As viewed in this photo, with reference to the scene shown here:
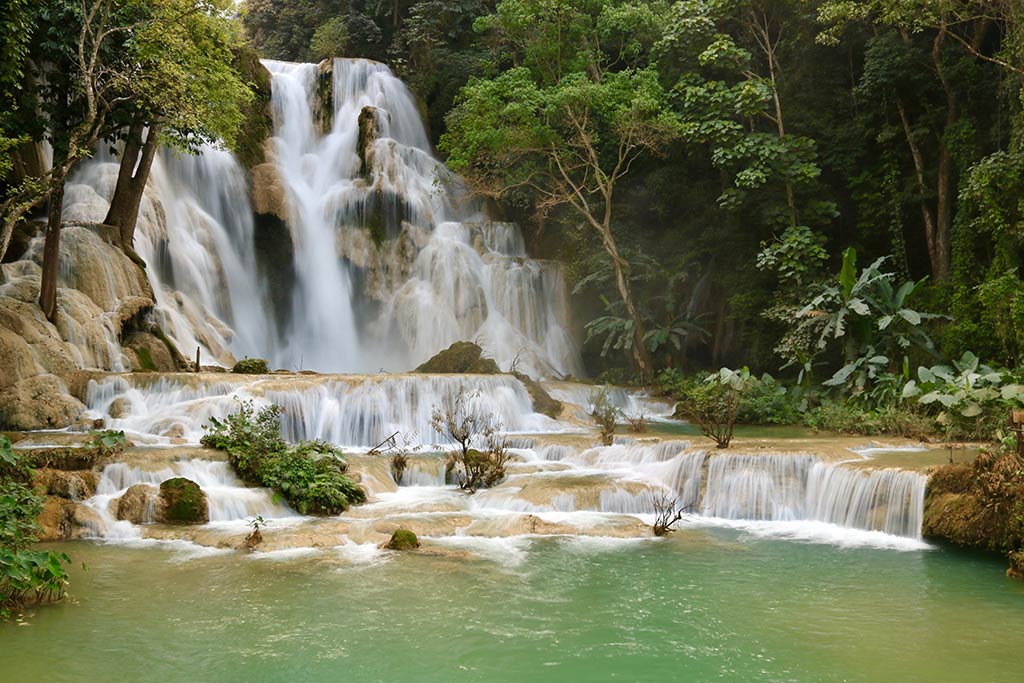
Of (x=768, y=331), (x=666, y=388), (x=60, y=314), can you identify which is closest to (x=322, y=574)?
(x=60, y=314)

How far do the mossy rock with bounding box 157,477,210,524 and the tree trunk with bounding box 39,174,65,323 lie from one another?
7.54 metres

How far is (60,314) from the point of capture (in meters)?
15.9

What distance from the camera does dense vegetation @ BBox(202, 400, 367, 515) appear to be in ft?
34.3

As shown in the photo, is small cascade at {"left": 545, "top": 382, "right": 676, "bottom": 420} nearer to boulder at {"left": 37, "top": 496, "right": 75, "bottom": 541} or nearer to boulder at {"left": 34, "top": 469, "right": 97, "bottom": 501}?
boulder at {"left": 34, "top": 469, "right": 97, "bottom": 501}

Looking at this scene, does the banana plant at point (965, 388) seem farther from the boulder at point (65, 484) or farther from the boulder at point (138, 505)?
the boulder at point (65, 484)

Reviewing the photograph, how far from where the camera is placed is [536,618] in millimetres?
6863

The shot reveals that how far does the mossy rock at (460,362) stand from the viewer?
19.1 metres

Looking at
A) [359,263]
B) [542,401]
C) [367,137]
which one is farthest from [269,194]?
[542,401]

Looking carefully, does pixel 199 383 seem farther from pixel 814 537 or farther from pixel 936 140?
pixel 936 140

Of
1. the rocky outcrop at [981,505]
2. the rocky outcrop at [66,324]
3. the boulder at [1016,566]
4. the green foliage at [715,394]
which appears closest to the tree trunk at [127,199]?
the rocky outcrop at [66,324]

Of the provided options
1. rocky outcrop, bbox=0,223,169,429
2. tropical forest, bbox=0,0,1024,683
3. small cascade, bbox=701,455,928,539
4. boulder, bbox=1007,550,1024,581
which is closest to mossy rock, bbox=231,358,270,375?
tropical forest, bbox=0,0,1024,683

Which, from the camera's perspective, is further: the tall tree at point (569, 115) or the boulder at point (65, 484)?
the tall tree at point (569, 115)

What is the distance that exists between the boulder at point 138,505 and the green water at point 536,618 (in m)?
0.78

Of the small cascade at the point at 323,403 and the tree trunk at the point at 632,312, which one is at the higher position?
the tree trunk at the point at 632,312
